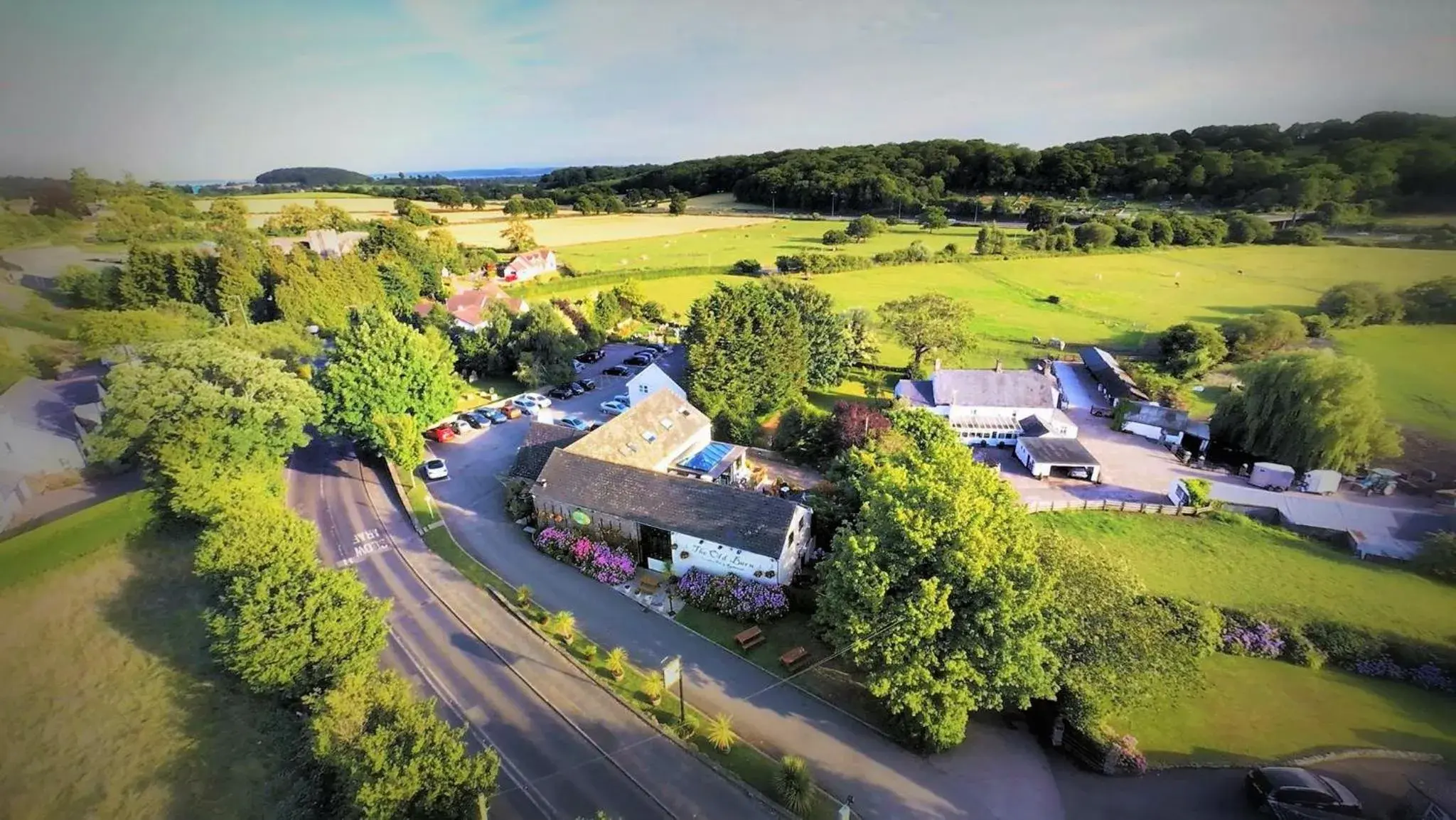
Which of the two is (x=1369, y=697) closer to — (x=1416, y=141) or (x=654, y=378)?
(x=1416, y=141)

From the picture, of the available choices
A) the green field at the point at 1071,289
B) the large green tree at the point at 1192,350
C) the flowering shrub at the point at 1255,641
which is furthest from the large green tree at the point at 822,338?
the flowering shrub at the point at 1255,641

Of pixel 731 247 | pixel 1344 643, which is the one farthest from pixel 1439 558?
pixel 731 247

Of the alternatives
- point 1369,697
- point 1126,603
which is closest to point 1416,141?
point 1126,603

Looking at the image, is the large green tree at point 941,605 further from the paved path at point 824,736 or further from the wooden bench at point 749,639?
the wooden bench at point 749,639

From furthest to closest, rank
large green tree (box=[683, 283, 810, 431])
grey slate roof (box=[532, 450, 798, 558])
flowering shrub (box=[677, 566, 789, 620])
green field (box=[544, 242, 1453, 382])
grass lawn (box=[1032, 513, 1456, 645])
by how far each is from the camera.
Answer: green field (box=[544, 242, 1453, 382]), large green tree (box=[683, 283, 810, 431]), grey slate roof (box=[532, 450, 798, 558]), flowering shrub (box=[677, 566, 789, 620]), grass lawn (box=[1032, 513, 1456, 645])

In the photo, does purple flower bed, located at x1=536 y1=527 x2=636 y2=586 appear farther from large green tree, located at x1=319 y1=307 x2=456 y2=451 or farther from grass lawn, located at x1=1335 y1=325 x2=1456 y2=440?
grass lawn, located at x1=1335 y1=325 x2=1456 y2=440

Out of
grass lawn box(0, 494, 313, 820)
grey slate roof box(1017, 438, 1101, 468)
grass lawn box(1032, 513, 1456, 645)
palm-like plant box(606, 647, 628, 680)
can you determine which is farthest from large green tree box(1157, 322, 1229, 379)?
grass lawn box(0, 494, 313, 820)

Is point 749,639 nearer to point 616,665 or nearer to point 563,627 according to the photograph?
point 616,665
